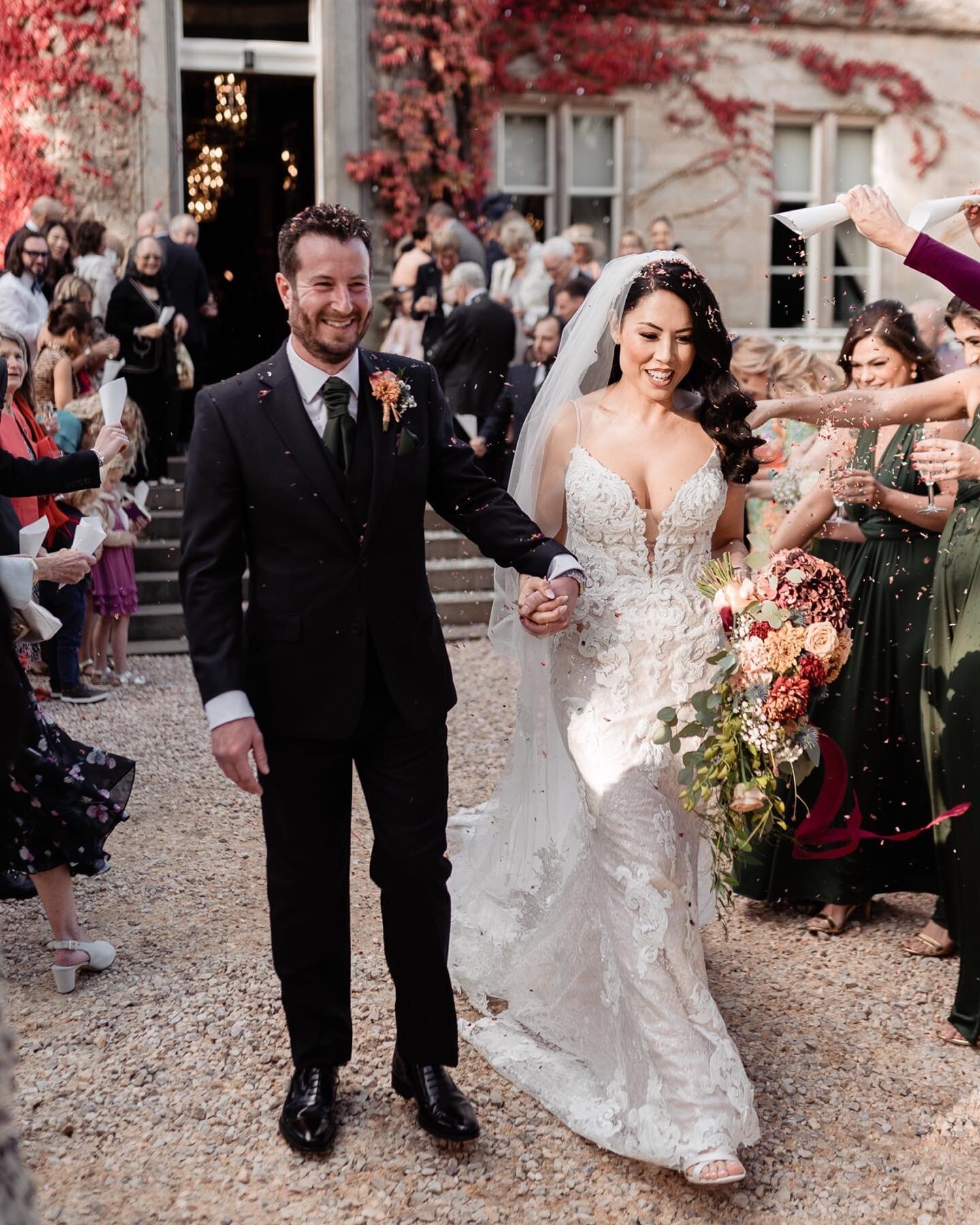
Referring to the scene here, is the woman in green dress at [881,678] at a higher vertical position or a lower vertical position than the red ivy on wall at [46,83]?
lower

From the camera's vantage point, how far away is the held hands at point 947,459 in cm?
392

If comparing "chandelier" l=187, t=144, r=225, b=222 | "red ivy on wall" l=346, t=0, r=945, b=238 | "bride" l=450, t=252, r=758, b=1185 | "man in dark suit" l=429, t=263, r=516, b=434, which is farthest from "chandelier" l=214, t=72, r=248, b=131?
"bride" l=450, t=252, r=758, b=1185

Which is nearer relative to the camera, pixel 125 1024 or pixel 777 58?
pixel 125 1024

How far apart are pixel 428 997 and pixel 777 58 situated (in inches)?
566

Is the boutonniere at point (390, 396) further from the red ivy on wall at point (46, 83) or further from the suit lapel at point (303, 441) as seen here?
the red ivy on wall at point (46, 83)

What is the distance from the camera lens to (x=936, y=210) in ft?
13.0

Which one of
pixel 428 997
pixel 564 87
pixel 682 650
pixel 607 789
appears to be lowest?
pixel 428 997


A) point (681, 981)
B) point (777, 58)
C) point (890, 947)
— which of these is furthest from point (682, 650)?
point (777, 58)

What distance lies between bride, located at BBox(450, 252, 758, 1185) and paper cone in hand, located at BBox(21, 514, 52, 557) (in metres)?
1.56

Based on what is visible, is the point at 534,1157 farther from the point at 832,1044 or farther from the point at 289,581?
the point at 289,581

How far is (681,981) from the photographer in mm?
3494

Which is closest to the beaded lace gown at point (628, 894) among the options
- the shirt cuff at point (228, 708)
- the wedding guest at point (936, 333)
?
the shirt cuff at point (228, 708)

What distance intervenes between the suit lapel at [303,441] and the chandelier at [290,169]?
41.8 feet

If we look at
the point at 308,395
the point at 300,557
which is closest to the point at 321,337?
the point at 308,395
